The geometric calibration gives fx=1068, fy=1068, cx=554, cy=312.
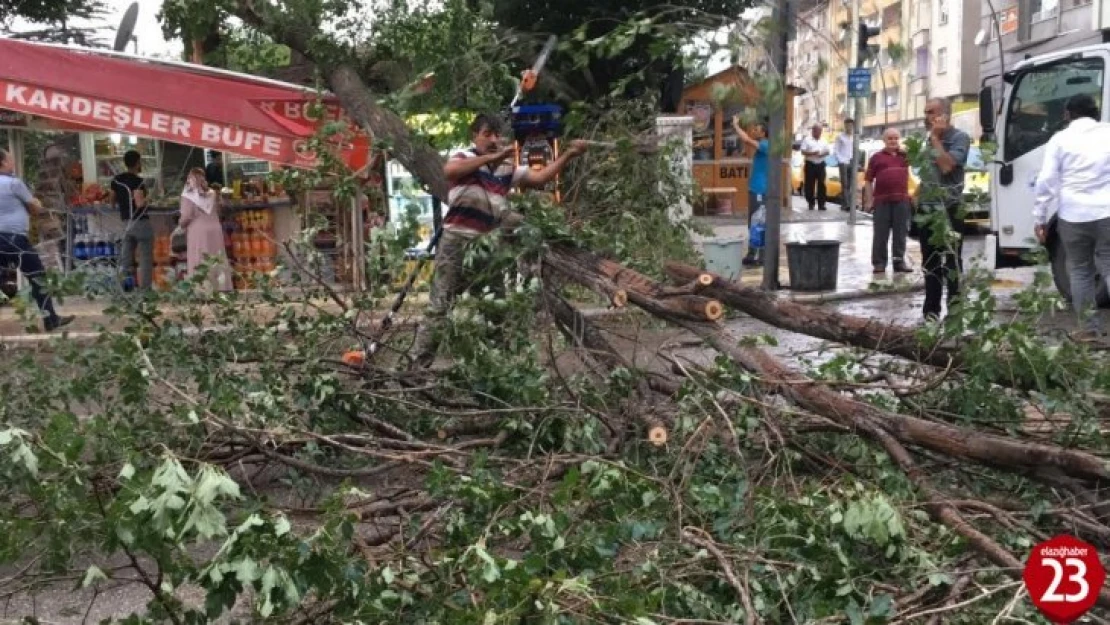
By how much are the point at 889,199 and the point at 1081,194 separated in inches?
160

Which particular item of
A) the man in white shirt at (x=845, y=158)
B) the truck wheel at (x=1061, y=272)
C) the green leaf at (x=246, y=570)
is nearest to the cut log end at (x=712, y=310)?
the green leaf at (x=246, y=570)

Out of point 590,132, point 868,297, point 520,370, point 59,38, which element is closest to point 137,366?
point 520,370

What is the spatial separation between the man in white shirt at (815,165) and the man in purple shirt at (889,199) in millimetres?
9388

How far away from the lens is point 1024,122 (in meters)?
10.0

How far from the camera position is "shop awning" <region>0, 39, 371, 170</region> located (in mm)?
9516

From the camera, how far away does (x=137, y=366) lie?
4.34 metres

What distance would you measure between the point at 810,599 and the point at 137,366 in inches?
111

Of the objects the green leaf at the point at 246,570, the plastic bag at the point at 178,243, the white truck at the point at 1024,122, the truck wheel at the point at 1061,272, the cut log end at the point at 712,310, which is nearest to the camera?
the green leaf at the point at 246,570

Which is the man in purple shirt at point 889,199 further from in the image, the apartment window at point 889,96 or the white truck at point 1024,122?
the white truck at point 1024,122

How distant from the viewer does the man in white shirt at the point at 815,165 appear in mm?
21172

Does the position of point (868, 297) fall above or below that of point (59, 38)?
below

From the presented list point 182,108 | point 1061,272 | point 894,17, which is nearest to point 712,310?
point 1061,272

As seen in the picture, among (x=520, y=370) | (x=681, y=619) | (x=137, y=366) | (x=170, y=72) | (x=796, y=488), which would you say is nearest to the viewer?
(x=681, y=619)

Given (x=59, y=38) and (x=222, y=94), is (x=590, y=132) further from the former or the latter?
(x=59, y=38)
